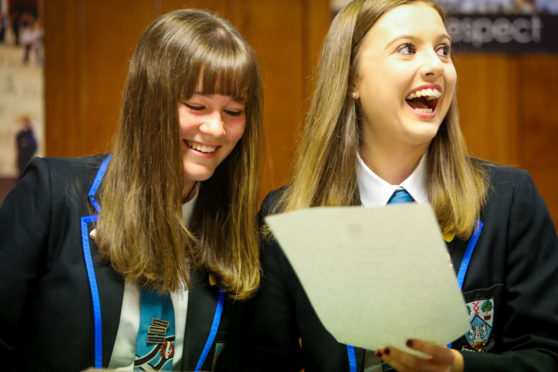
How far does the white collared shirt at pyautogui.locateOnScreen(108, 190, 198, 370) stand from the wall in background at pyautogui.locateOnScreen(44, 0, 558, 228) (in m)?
1.30

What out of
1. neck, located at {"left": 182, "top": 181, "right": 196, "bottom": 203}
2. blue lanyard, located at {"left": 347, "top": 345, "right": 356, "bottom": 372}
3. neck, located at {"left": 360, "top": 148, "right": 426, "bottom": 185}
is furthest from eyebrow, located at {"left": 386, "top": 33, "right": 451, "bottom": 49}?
blue lanyard, located at {"left": 347, "top": 345, "right": 356, "bottom": 372}

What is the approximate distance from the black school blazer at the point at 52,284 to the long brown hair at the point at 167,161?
0.21ft

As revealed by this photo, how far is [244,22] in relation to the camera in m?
2.88

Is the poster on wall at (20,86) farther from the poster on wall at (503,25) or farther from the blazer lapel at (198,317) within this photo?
the poster on wall at (503,25)

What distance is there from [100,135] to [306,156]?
1.55 meters

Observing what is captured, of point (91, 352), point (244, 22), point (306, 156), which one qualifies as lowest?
point (91, 352)

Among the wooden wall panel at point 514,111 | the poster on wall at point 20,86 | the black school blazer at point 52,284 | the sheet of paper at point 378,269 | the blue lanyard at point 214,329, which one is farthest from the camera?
the wooden wall panel at point 514,111

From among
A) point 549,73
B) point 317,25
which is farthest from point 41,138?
point 549,73

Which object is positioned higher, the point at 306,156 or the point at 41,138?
the point at 306,156

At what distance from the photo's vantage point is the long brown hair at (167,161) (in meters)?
1.46

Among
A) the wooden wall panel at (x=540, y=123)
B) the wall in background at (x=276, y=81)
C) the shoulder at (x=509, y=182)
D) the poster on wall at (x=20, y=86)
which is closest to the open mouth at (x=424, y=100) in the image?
the shoulder at (x=509, y=182)

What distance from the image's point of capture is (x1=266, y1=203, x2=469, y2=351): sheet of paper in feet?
3.36

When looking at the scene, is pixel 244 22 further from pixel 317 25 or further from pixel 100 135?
pixel 100 135

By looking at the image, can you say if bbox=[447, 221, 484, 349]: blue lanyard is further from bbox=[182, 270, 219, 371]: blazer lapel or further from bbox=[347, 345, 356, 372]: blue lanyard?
bbox=[182, 270, 219, 371]: blazer lapel
